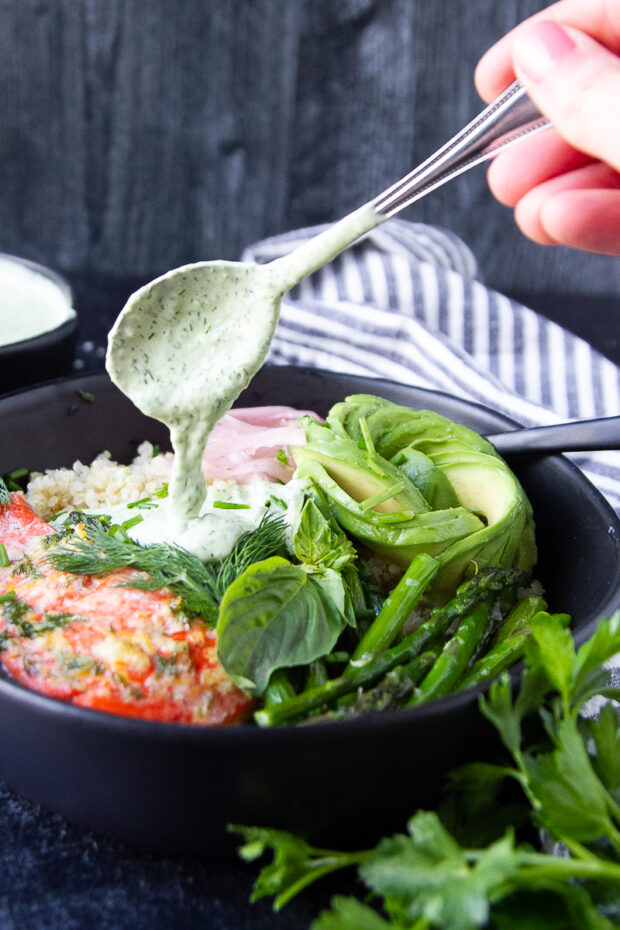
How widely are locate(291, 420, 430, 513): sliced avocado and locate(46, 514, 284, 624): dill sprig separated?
152mm

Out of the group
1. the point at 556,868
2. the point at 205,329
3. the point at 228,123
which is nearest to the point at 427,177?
the point at 205,329

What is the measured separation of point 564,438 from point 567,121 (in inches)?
21.8

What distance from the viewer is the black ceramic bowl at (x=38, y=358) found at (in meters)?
1.87

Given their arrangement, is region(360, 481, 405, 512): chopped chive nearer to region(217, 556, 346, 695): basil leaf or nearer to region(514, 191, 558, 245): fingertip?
region(217, 556, 346, 695): basil leaf

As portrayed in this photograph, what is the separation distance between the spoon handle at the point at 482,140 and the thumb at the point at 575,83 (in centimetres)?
16

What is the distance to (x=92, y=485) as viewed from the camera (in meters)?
1.71

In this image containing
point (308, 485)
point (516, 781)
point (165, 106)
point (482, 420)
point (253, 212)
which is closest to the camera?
point (516, 781)

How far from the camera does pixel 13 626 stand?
1.24 meters

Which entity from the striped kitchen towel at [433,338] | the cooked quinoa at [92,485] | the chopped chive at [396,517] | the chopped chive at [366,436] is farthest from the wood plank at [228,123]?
the chopped chive at [396,517]

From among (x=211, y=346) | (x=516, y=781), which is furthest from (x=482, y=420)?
(x=516, y=781)

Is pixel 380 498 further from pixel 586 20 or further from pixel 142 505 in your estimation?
pixel 586 20

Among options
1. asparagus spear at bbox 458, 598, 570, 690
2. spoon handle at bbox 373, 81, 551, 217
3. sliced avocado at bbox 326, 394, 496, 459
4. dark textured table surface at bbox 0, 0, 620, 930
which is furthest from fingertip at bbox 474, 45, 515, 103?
dark textured table surface at bbox 0, 0, 620, 930

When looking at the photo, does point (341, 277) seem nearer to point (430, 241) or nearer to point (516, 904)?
point (430, 241)

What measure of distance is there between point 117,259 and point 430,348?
1.76 meters
